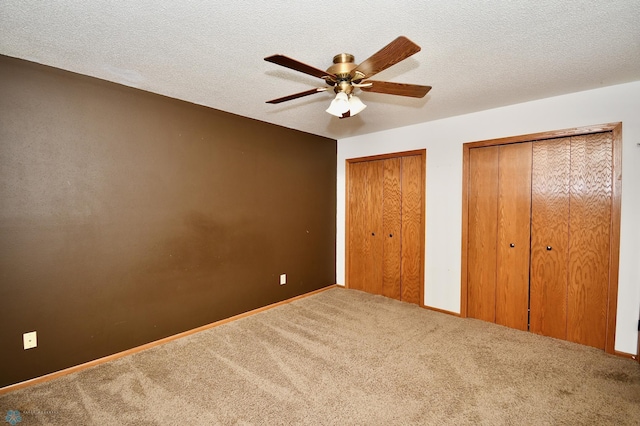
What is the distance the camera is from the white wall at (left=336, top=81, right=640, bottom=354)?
7.86 feet

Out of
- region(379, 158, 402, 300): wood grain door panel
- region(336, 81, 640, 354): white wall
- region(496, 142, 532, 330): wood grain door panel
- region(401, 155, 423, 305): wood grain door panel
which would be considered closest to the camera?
region(336, 81, 640, 354): white wall

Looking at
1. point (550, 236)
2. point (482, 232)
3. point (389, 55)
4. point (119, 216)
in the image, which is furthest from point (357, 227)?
point (389, 55)

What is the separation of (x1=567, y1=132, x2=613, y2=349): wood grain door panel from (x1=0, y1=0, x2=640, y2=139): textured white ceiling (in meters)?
0.60

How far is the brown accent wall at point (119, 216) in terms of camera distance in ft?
6.70

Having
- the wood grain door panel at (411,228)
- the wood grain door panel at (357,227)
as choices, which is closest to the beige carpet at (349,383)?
the wood grain door panel at (411,228)

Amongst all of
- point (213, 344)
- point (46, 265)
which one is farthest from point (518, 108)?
point (46, 265)

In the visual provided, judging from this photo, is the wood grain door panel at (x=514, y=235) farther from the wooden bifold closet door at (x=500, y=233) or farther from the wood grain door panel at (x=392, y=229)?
the wood grain door panel at (x=392, y=229)

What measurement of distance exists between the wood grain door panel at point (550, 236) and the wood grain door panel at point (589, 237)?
0.05m

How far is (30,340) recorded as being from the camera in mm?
2078

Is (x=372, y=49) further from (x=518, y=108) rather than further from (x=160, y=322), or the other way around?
(x=160, y=322)

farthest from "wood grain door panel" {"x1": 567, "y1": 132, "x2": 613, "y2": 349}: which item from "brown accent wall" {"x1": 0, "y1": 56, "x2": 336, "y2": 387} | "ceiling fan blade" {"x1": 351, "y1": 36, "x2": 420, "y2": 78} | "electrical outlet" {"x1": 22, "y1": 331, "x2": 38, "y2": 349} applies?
"electrical outlet" {"x1": 22, "y1": 331, "x2": 38, "y2": 349}

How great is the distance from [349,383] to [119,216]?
2.36 meters

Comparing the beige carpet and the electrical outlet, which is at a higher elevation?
the electrical outlet

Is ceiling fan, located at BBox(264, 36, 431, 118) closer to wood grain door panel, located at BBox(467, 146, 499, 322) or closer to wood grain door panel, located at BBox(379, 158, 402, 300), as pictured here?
wood grain door panel, located at BBox(467, 146, 499, 322)
